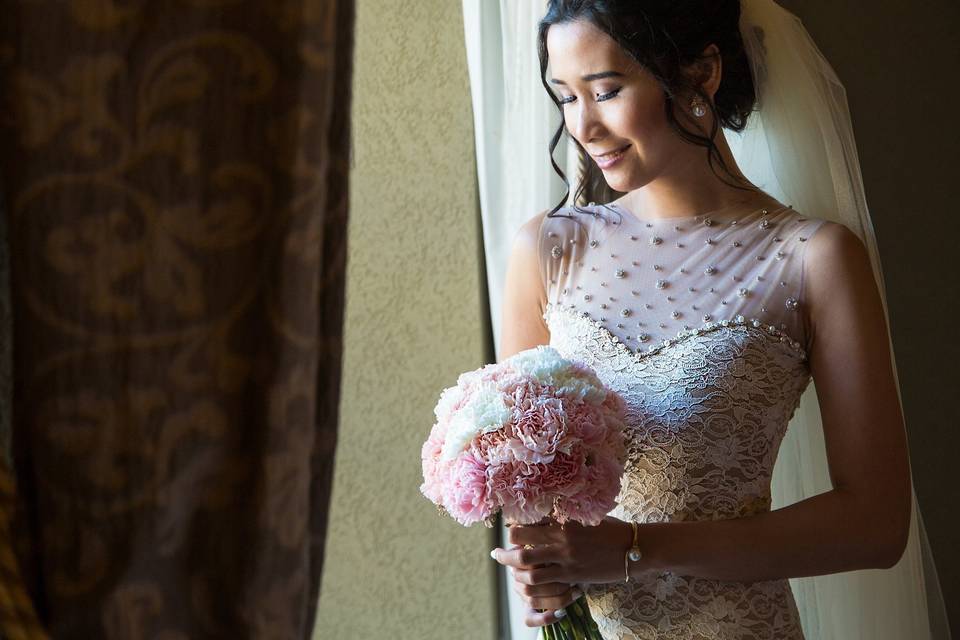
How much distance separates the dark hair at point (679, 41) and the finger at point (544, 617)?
81 centimetres

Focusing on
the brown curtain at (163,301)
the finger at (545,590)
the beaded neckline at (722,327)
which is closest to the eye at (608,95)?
the beaded neckline at (722,327)

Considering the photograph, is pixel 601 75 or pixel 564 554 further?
pixel 601 75

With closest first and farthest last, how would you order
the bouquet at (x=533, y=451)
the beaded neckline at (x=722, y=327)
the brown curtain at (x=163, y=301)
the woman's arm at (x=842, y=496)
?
the brown curtain at (x=163, y=301), the bouquet at (x=533, y=451), the woman's arm at (x=842, y=496), the beaded neckline at (x=722, y=327)

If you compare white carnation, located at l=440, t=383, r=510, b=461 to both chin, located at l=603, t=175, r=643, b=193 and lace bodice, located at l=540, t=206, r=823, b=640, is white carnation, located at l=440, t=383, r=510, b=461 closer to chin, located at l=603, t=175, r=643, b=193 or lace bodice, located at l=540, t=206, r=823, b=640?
lace bodice, located at l=540, t=206, r=823, b=640

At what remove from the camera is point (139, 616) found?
45 centimetres

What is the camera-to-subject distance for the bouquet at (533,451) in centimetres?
132

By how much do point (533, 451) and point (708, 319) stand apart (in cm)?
52

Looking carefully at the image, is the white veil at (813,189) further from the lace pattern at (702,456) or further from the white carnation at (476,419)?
the white carnation at (476,419)

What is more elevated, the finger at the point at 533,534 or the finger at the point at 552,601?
the finger at the point at 533,534

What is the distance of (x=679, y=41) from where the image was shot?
1702 millimetres

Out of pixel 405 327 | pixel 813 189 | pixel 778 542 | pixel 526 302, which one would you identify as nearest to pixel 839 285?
pixel 813 189

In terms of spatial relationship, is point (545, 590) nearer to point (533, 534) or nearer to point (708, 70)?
point (533, 534)

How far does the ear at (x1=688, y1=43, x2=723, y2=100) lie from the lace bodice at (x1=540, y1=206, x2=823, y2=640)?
0.85 feet

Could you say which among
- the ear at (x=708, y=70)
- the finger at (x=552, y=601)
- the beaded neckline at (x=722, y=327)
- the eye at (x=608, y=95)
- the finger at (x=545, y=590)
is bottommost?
the finger at (x=552, y=601)
